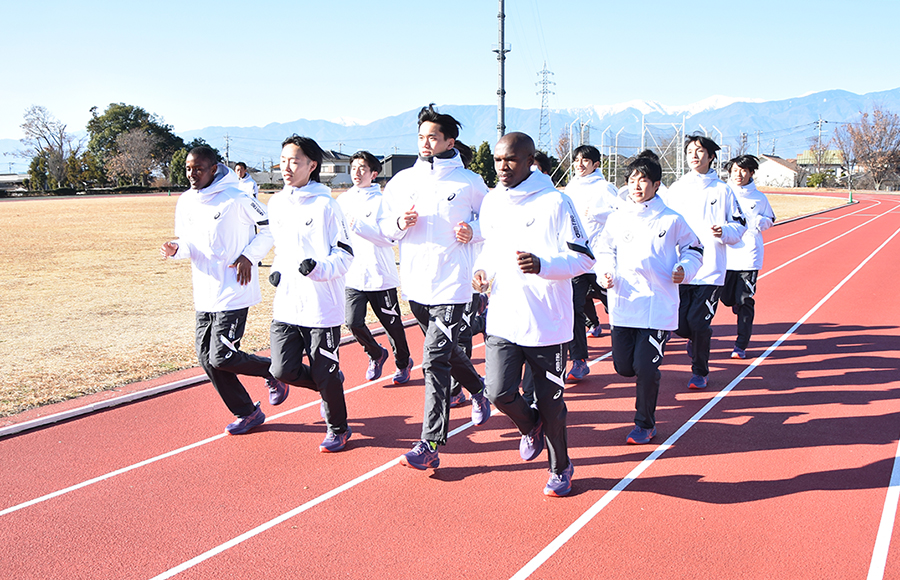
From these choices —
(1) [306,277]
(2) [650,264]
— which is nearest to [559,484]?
(2) [650,264]

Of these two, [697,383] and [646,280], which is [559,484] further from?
[697,383]

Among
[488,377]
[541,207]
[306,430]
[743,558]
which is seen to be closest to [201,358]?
[306,430]

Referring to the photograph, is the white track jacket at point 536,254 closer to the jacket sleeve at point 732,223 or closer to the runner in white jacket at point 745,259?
the jacket sleeve at point 732,223

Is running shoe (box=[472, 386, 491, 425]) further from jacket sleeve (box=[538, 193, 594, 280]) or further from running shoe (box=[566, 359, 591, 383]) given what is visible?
jacket sleeve (box=[538, 193, 594, 280])

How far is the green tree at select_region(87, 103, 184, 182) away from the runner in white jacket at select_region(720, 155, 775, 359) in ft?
255

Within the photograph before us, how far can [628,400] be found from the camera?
6.30m

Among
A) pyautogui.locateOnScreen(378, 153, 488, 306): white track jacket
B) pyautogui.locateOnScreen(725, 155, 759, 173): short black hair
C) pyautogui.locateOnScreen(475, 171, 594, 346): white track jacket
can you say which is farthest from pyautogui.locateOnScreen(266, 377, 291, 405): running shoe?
pyautogui.locateOnScreen(725, 155, 759, 173): short black hair

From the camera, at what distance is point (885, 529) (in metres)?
3.91

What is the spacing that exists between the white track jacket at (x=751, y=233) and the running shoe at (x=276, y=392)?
4.83m

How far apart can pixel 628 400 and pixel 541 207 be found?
9.43ft

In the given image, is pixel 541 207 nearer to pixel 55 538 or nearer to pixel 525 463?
pixel 525 463

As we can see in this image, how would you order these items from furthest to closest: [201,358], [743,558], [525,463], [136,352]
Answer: [136,352]
[201,358]
[525,463]
[743,558]

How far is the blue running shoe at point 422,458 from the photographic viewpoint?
470 cm

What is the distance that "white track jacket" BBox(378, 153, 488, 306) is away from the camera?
4879mm
